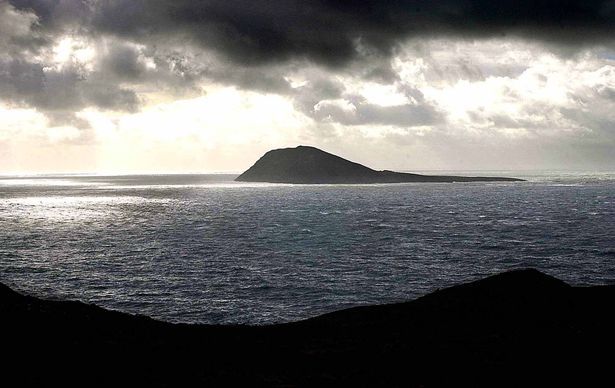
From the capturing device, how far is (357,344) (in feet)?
71.4

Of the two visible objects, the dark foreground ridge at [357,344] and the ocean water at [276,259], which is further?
the ocean water at [276,259]

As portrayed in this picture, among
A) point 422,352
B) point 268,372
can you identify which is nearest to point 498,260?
point 422,352

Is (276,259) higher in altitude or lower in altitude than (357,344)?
lower

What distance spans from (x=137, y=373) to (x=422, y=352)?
38.6 feet

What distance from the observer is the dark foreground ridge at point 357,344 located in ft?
56.2

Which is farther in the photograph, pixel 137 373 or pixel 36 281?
pixel 36 281

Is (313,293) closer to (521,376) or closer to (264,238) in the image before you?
(521,376)

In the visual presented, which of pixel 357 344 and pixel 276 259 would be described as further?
pixel 276 259

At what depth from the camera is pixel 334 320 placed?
86.4 ft

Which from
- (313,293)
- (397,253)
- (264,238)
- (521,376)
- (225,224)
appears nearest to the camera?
(521,376)

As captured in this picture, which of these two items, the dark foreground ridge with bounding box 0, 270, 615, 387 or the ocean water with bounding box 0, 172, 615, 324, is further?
the ocean water with bounding box 0, 172, 615, 324

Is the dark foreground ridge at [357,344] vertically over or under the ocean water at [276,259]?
over

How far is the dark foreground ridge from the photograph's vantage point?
1712 centimetres

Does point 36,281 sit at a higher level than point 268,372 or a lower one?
lower
